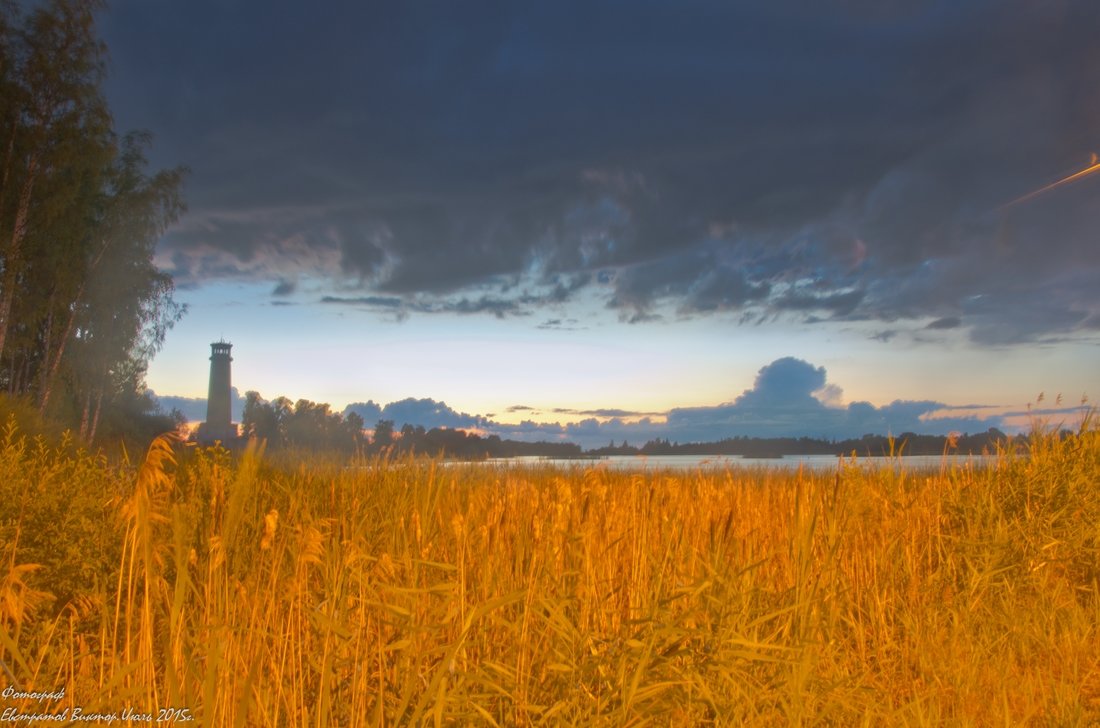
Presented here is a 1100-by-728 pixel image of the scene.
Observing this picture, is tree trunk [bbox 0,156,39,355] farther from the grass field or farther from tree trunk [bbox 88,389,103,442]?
the grass field

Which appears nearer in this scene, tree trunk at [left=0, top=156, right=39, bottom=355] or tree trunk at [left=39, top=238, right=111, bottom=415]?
tree trunk at [left=0, top=156, right=39, bottom=355]

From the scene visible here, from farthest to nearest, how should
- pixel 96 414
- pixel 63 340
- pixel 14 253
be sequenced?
pixel 96 414, pixel 63 340, pixel 14 253

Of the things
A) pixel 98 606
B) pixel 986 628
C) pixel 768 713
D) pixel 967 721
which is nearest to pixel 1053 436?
pixel 986 628

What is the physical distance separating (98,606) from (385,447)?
423 cm

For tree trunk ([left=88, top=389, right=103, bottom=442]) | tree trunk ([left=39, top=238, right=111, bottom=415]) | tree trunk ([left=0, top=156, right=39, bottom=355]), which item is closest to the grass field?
tree trunk ([left=0, top=156, right=39, bottom=355])

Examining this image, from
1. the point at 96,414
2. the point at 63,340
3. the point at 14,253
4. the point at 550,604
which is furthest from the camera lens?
the point at 96,414

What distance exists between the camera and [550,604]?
8.80 feet

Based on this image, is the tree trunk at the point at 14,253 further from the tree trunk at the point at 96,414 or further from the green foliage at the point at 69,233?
the tree trunk at the point at 96,414

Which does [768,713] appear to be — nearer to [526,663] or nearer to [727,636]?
[727,636]

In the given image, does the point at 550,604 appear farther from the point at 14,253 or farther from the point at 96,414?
the point at 96,414

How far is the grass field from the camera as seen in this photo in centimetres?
257

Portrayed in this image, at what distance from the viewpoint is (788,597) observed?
387 cm

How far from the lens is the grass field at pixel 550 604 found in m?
2.57

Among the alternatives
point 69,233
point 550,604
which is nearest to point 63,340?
point 69,233
